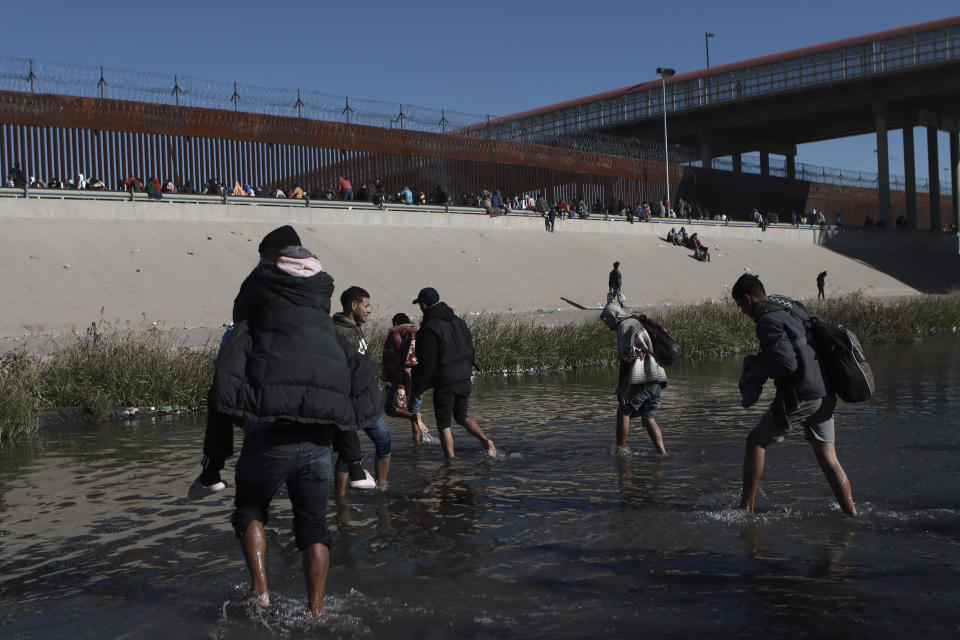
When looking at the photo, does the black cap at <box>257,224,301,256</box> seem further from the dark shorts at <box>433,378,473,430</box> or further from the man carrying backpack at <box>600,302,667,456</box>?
the man carrying backpack at <box>600,302,667,456</box>

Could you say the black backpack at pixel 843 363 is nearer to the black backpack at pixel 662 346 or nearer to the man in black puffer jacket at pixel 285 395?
the black backpack at pixel 662 346

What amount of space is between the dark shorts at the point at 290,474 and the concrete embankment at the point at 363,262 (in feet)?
54.2

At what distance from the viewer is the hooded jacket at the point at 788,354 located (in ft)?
20.8

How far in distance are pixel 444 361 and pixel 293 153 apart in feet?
111

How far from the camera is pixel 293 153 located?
4119 cm

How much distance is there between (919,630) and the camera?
472 cm

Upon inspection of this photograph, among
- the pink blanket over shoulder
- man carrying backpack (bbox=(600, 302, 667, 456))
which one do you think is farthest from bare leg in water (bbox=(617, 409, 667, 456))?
the pink blanket over shoulder

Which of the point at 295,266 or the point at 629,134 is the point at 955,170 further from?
the point at 295,266

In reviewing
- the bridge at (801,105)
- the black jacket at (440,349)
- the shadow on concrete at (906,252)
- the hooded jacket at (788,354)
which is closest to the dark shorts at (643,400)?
the black jacket at (440,349)

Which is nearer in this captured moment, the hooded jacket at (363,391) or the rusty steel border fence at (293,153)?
the hooded jacket at (363,391)

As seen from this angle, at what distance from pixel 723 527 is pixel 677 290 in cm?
3238

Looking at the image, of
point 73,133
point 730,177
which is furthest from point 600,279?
point 730,177

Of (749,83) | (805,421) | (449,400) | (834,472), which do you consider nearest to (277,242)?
(805,421)

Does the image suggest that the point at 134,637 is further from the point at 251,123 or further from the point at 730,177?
the point at 730,177
